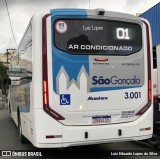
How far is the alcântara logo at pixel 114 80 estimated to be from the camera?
7.18 meters

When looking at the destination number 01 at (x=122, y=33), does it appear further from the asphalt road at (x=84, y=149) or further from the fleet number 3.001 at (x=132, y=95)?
the asphalt road at (x=84, y=149)

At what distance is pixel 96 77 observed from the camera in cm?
717

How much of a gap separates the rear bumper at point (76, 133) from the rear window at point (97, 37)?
147 centimetres

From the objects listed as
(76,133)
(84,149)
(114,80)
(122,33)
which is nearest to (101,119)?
(76,133)

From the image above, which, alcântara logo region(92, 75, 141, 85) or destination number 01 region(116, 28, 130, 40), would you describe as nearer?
alcântara logo region(92, 75, 141, 85)

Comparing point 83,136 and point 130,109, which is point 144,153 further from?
point 83,136

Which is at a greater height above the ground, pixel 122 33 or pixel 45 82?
pixel 122 33

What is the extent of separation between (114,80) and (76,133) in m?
1.34

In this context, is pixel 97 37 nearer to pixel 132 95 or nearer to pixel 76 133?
pixel 132 95

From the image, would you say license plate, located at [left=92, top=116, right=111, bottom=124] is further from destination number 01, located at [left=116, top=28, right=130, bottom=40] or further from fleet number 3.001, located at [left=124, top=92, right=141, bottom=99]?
destination number 01, located at [left=116, top=28, right=130, bottom=40]

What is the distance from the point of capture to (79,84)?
7062mm

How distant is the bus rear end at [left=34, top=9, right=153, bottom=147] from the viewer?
6941 millimetres

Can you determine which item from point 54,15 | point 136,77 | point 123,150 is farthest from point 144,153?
point 54,15

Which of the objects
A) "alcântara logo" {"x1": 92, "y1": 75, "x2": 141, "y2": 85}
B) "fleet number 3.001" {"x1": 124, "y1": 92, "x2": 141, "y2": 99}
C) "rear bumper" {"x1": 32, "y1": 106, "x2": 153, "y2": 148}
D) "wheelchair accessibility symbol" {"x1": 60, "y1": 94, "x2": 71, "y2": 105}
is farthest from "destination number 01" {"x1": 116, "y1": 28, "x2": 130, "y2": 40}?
"rear bumper" {"x1": 32, "y1": 106, "x2": 153, "y2": 148}
